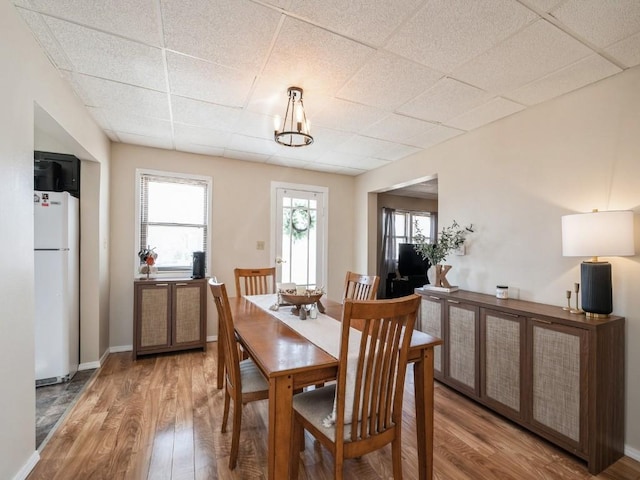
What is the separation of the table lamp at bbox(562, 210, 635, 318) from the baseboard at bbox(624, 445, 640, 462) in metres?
0.88

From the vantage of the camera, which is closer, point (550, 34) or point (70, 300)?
point (550, 34)

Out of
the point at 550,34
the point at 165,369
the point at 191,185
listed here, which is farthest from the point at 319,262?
the point at 550,34

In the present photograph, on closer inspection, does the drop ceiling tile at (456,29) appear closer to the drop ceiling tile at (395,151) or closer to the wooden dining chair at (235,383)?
the drop ceiling tile at (395,151)

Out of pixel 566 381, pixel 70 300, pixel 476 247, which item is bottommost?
pixel 566 381

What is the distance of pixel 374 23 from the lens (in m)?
1.66

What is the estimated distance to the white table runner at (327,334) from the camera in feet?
4.50

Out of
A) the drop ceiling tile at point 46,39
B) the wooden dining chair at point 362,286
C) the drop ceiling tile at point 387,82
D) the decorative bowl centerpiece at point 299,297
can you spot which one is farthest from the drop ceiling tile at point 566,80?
the drop ceiling tile at point 46,39

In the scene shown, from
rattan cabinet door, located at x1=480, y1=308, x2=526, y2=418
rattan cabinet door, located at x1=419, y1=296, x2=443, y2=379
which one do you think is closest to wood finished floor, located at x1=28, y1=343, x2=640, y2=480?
rattan cabinet door, located at x1=480, y1=308, x2=526, y2=418

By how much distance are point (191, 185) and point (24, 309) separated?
2.60 meters

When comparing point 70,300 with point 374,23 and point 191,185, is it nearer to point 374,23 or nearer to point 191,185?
point 191,185

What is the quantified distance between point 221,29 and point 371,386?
2.05 metres

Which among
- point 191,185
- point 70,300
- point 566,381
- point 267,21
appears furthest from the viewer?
point 191,185

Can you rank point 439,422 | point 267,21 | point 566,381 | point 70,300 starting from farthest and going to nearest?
point 70,300 < point 439,422 < point 566,381 < point 267,21

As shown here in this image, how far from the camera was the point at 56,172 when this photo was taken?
113 inches
